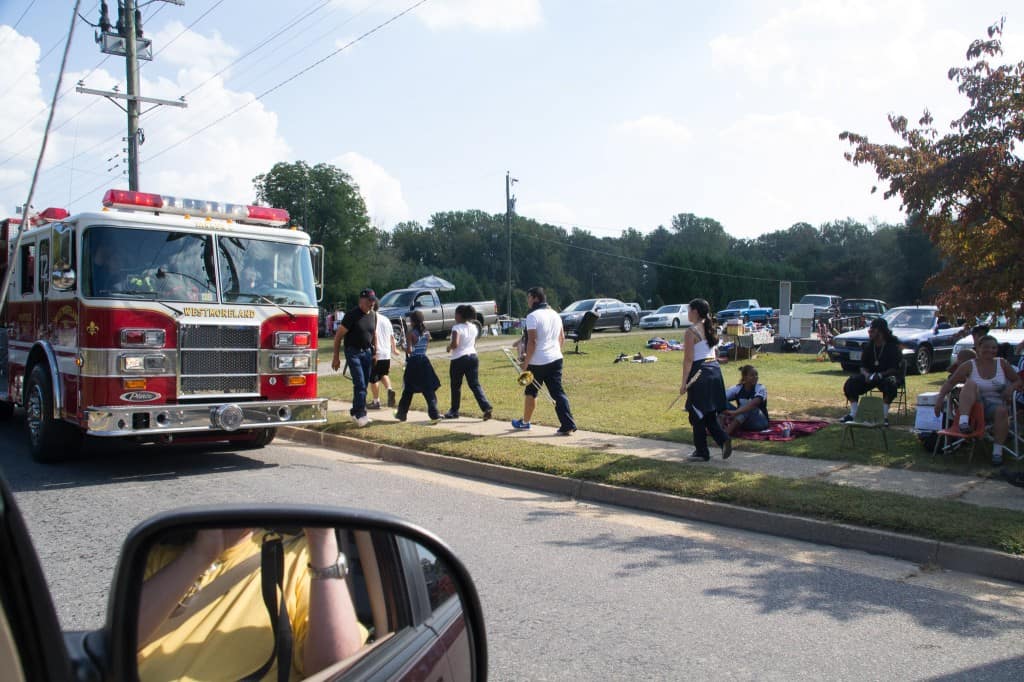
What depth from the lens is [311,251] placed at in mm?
10320

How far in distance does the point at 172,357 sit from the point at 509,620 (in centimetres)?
543

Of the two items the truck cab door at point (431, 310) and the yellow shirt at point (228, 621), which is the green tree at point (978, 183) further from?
the truck cab door at point (431, 310)

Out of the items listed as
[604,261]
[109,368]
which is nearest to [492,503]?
[109,368]

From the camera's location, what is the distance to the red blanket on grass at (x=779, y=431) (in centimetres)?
1055

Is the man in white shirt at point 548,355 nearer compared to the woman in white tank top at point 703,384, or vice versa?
the woman in white tank top at point 703,384

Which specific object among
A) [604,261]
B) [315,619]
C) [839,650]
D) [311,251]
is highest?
[604,261]

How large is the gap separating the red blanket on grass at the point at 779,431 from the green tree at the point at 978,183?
2.30 m

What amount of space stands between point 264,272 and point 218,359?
47.4 inches

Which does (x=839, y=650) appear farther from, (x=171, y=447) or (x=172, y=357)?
(x=171, y=447)

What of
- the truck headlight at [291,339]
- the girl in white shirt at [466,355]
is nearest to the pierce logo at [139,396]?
the truck headlight at [291,339]

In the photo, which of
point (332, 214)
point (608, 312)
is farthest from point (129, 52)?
point (332, 214)

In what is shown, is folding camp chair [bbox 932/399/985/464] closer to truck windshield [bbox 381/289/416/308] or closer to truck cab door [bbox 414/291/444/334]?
truck windshield [bbox 381/289/416/308]

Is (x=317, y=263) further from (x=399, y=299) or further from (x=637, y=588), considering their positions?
(x=399, y=299)

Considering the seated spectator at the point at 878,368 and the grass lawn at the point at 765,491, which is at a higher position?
the seated spectator at the point at 878,368
